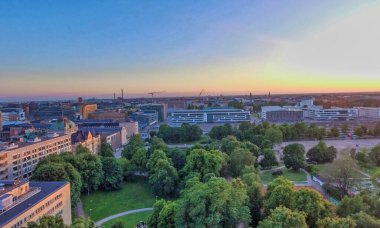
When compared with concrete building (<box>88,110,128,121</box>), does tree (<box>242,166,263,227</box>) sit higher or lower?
lower

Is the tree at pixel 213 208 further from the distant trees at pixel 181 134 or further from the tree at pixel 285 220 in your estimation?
the distant trees at pixel 181 134

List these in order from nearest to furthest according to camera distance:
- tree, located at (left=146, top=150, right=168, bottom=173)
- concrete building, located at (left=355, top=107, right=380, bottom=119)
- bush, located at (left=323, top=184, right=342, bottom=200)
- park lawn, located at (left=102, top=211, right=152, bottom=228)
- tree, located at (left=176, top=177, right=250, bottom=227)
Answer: tree, located at (left=176, top=177, right=250, bottom=227)
park lawn, located at (left=102, top=211, right=152, bottom=228)
bush, located at (left=323, top=184, right=342, bottom=200)
tree, located at (left=146, top=150, right=168, bottom=173)
concrete building, located at (left=355, top=107, right=380, bottom=119)

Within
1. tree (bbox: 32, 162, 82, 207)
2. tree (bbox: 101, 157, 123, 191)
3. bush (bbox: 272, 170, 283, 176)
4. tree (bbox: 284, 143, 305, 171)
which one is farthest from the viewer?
tree (bbox: 284, 143, 305, 171)

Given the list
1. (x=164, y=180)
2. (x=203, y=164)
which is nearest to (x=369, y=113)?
(x=203, y=164)

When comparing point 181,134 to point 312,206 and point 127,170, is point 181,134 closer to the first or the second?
point 127,170

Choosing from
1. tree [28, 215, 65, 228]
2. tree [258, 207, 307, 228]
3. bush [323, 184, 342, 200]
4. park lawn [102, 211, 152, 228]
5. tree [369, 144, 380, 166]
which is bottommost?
park lawn [102, 211, 152, 228]

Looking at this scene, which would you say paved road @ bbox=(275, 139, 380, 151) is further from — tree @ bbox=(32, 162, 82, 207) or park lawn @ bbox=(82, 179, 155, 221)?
tree @ bbox=(32, 162, 82, 207)

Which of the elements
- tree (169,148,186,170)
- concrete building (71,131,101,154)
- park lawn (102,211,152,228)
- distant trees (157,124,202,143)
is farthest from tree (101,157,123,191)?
distant trees (157,124,202,143)

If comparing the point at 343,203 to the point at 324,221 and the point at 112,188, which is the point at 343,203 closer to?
the point at 324,221
